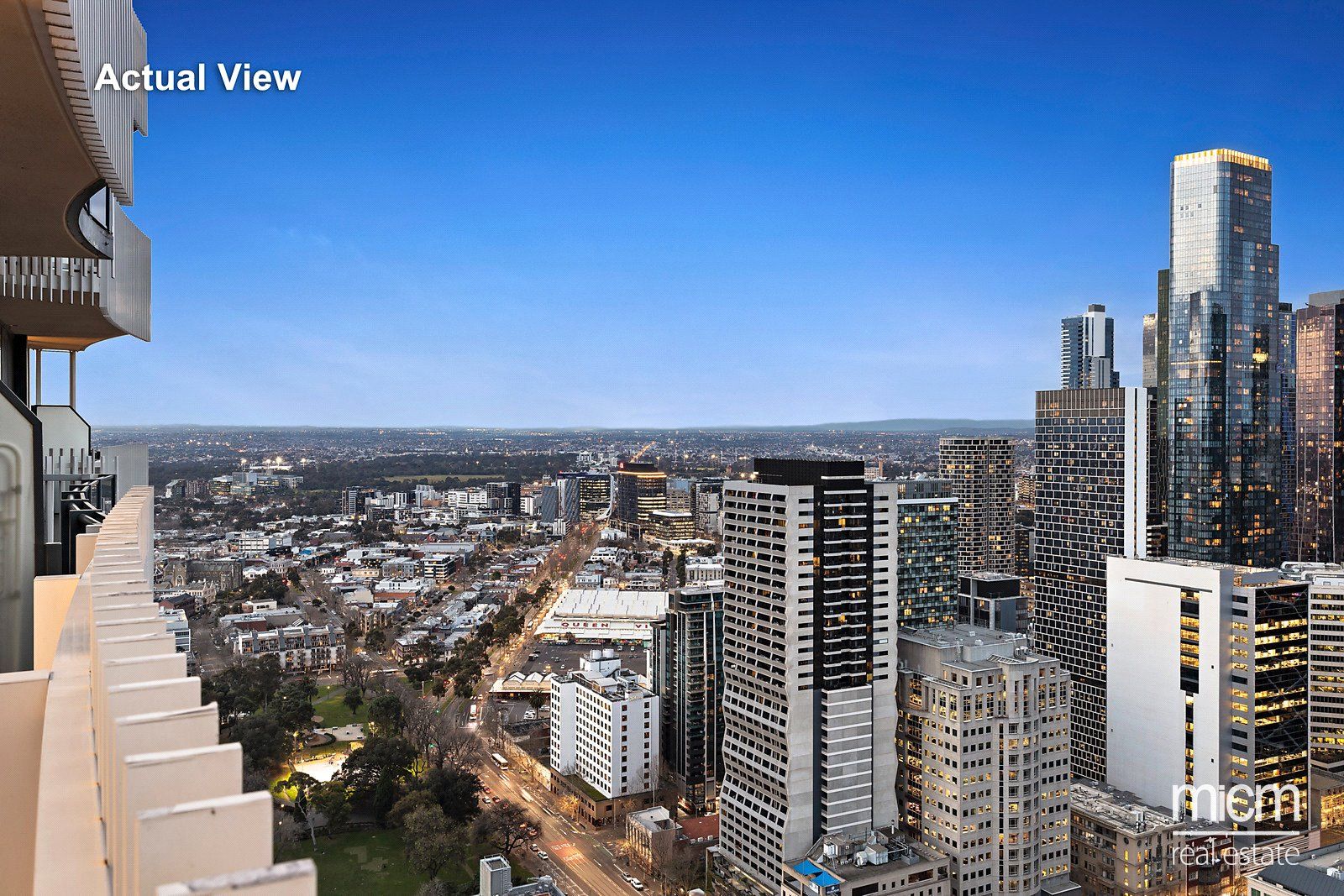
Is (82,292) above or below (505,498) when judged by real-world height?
above

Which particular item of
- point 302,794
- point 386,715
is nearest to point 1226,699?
point 386,715

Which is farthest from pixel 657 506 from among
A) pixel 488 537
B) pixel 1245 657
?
pixel 1245 657

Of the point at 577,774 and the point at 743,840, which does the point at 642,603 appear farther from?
the point at 743,840

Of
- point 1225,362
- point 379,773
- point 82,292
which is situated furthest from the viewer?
point 1225,362

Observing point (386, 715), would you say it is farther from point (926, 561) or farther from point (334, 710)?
point (926, 561)

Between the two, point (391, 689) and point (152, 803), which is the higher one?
point (152, 803)

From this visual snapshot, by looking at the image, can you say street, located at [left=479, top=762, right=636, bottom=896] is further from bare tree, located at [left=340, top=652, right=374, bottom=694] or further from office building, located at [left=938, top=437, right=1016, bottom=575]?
office building, located at [left=938, top=437, right=1016, bottom=575]
